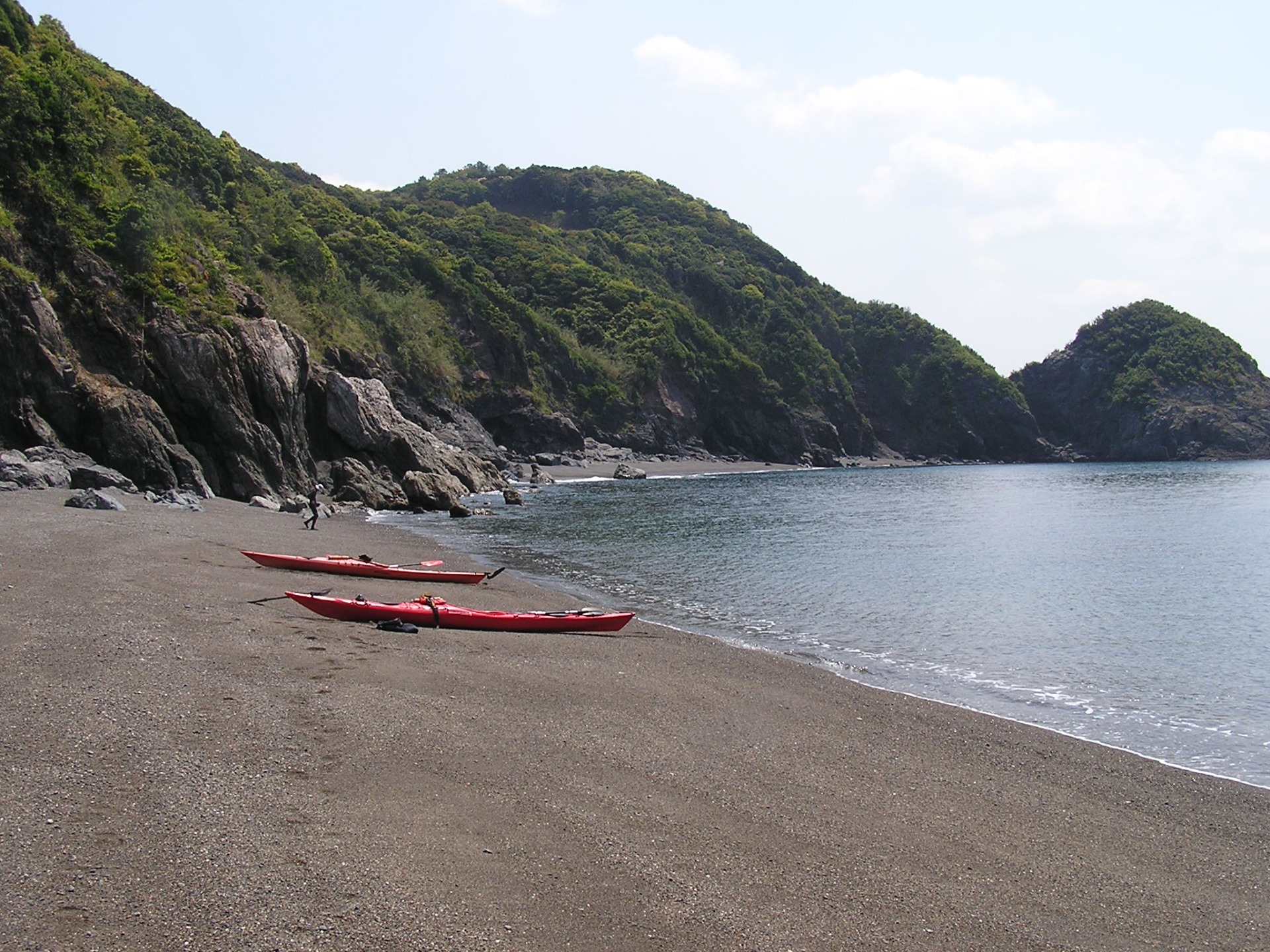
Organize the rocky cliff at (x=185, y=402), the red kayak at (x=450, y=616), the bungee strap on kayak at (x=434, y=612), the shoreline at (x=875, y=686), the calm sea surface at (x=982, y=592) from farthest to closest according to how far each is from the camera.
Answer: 1. the rocky cliff at (x=185, y=402)
2. the bungee strap on kayak at (x=434, y=612)
3. the red kayak at (x=450, y=616)
4. the calm sea surface at (x=982, y=592)
5. the shoreline at (x=875, y=686)

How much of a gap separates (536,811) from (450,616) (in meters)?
8.23

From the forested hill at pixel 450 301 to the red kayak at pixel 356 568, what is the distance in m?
17.7

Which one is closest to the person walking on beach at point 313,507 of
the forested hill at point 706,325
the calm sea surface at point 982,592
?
the calm sea surface at point 982,592

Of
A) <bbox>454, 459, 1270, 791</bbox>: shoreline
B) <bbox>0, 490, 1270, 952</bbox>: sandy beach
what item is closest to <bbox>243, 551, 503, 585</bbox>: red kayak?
<bbox>454, 459, 1270, 791</bbox>: shoreline

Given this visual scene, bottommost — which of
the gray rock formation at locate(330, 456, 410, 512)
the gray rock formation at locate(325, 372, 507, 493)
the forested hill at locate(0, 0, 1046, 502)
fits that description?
the gray rock formation at locate(330, 456, 410, 512)

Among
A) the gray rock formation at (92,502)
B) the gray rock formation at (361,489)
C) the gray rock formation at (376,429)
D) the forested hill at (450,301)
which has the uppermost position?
the forested hill at (450,301)

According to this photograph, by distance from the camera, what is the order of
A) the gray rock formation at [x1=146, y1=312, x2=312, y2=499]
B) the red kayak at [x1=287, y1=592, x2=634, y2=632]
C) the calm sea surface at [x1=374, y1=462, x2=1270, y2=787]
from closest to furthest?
1. the calm sea surface at [x1=374, y1=462, x2=1270, y2=787]
2. the red kayak at [x1=287, y1=592, x2=634, y2=632]
3. the gray rock formation at [x1=146, y1=312, x2=312, y2=499]

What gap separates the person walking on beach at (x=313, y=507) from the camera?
28848mm

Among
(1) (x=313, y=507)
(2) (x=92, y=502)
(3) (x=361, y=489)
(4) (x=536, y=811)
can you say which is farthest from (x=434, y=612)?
(3) (x=361, y=489)

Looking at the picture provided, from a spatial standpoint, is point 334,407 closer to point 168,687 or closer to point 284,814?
point 168,687

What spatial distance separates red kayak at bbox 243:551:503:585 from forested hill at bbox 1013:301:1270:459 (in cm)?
15014

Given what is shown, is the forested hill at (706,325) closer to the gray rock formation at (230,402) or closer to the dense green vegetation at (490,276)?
the dense green vegetation at (490,276)

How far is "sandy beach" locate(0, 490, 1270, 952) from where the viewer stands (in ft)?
17.5

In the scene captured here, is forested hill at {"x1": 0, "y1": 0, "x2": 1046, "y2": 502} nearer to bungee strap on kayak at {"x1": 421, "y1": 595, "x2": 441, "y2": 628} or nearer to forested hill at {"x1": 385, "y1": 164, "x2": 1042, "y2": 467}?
forested hill at {"x1": 385, "y1": 164, "x2": 1042, "y2": 467}
